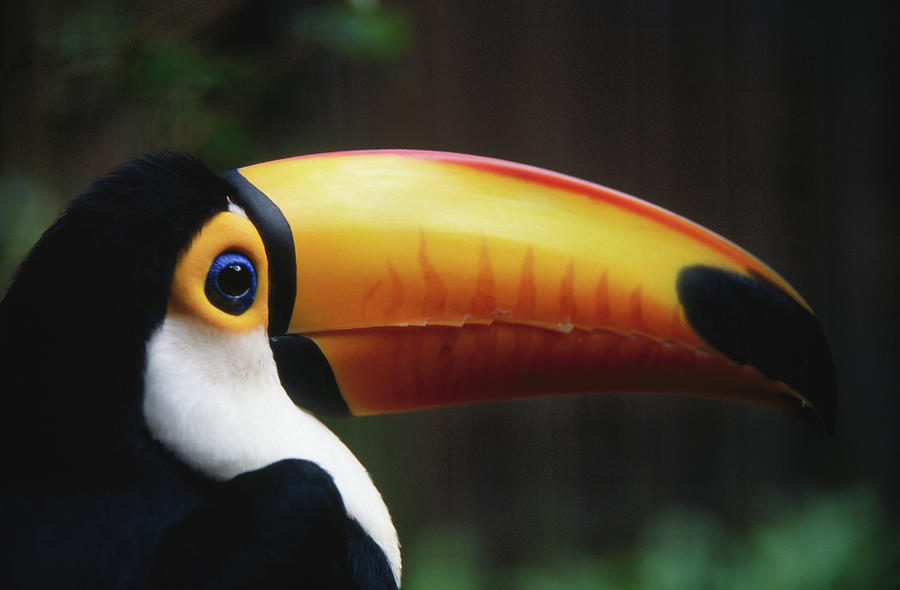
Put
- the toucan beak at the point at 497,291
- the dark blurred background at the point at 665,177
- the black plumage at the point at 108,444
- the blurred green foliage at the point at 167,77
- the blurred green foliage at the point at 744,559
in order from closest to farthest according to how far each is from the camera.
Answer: the black plumage at the point at 108,444
the toucan beak at the point at 497,291
the blurred green foliage at the point at 167,77
the blurred green foliage at the point at 744,559
the dark blurred background at the point at 665,177

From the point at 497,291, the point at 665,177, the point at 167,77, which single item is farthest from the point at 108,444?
the point at 665,177

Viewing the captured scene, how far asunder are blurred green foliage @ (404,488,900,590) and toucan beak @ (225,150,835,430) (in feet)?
4.65

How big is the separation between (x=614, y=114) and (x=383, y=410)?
7.86 feet

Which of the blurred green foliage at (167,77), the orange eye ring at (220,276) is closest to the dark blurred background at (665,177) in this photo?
the blurred green foliage at (167,77)

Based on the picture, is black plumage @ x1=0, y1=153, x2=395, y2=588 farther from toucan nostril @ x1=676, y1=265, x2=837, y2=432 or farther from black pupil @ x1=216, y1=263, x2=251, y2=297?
toucan nostril @ x1=676, y1=265, x2=837, y2=432

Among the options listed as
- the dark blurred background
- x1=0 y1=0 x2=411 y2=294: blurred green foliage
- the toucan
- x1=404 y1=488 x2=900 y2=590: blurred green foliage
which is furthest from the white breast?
the dark blurred background

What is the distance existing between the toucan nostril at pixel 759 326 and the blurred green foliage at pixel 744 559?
144 centimetres

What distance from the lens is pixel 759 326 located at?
3.92 ft

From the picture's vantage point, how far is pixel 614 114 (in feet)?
11.1

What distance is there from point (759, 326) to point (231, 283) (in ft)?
2.14

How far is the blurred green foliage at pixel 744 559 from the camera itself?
97.9 inches

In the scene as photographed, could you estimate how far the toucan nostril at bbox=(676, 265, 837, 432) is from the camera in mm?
1184

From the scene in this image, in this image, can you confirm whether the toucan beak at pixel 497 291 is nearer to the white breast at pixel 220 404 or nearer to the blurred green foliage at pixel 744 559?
the white breast at pixel 220 404

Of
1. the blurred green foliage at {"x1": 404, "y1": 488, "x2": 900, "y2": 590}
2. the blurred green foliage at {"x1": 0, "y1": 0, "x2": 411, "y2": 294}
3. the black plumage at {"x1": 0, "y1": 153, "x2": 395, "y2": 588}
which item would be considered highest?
the blurred green foliage at {"x1": 0, "y1": 0, "x2": 411, "y2": 294}
